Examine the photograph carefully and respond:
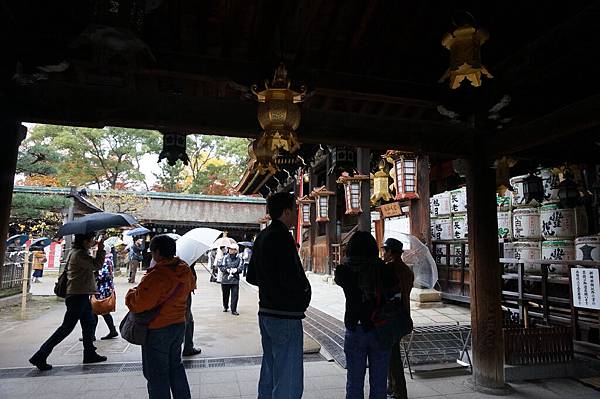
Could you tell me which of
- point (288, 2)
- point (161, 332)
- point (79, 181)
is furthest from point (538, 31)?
point (79, 181)

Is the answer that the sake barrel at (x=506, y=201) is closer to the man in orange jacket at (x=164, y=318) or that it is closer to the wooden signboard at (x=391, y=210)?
the wooden signboard at (x=391, y=210)

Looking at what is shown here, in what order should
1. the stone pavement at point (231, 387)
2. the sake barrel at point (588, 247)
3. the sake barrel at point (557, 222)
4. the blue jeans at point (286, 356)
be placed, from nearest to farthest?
the blue jeans at point (286, 356) → the stone pavement at point (231, 387) → the sake barrel at point (588, 247) → the sake barrel at point (557, 222)

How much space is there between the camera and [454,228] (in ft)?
34.5

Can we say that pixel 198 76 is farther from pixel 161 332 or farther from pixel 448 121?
pixel 448 121

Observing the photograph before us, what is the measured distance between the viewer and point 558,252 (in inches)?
306

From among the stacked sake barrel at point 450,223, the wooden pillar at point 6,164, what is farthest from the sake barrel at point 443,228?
the wooden pillar at point 6,164

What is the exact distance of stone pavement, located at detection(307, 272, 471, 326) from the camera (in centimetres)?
787

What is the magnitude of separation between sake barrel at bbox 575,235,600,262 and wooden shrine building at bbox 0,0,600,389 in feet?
11.9

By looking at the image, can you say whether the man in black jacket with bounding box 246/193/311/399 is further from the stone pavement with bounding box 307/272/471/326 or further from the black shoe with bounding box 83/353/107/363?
the stone pavement with bounding box 307/272/471/326

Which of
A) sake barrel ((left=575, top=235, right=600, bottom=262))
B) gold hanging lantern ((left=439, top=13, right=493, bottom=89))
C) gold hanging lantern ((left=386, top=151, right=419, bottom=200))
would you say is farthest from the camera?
gold hanging lantern ((left=386, top=151, right=419, bottom=200))

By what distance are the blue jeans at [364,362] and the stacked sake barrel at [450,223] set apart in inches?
298

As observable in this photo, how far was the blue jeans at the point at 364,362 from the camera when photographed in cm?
312

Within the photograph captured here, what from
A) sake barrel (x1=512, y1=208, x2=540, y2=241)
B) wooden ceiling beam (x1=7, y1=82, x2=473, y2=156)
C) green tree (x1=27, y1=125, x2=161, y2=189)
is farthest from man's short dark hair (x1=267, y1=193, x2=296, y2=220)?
green tree (x1=27, y1=125, x2=161, y2=189)

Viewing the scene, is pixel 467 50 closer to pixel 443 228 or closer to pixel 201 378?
pixel 201 378
